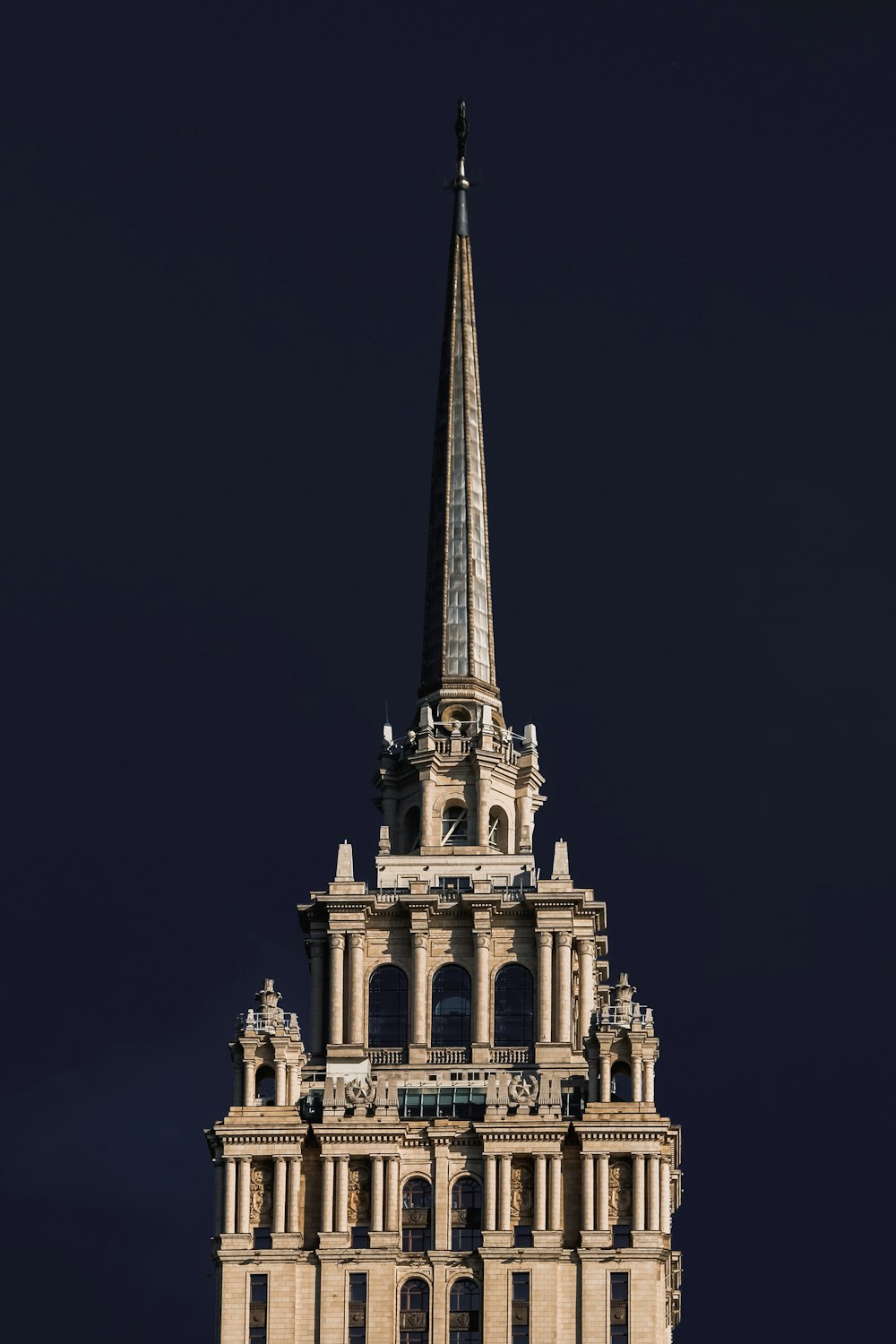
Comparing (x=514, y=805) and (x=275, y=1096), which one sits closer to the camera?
(x=275, y=1096)

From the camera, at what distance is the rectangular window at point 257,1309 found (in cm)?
18100

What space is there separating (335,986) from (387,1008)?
240cm

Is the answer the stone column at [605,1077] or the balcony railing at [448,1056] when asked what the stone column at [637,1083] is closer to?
the stone column at [605,1077]

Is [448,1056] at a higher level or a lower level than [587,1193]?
higher

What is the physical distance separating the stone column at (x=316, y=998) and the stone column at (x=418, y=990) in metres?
3.85

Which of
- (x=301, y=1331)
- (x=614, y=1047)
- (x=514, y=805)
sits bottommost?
(x=301, y=1331)

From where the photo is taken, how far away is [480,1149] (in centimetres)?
18325

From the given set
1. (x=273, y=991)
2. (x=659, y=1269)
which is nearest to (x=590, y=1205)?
(x=659, y=1269)

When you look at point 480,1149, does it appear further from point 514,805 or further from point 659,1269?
point 514,805

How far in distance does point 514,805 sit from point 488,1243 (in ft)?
78.0

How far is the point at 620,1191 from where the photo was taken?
601ft

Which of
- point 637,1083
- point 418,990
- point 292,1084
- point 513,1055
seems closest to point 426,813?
point 418,990

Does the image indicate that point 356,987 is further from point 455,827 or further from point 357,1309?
point 357,1309

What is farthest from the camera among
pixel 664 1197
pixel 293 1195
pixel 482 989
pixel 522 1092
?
pixel 482 989
